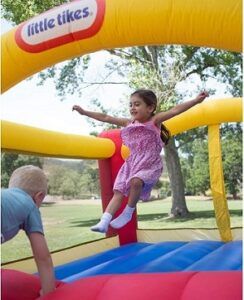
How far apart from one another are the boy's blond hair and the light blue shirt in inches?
1.4

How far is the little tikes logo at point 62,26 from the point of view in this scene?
2506 millimetres

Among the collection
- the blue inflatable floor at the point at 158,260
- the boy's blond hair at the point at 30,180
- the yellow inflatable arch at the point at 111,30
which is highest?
the yellow inflatable arch at the point at 111,30

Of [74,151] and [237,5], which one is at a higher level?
[237,5]

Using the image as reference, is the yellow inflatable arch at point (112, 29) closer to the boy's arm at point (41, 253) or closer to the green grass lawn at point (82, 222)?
the boy's arm at point (41, 253)

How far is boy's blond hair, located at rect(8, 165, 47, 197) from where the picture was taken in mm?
1893

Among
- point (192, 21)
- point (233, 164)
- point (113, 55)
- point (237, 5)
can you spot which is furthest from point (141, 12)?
point (233, 164)

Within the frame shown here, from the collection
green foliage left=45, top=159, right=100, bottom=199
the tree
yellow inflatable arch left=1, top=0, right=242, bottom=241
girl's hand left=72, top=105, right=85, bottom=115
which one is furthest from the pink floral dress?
green foliage left=45, top=159, right=100, bottom=199

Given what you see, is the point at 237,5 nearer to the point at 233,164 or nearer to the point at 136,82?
the point at 136,82

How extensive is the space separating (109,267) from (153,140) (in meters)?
1.13

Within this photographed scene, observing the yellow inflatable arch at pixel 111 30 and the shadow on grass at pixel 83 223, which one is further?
the shadow on grass at pixel 83 223

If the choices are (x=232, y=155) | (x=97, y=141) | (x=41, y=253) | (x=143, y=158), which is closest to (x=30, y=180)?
(x=41, y=253)

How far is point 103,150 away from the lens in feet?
15.7

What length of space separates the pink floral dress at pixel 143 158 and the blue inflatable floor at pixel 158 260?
0.68 meters

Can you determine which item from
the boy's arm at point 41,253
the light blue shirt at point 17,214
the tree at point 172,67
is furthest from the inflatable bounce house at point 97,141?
the tree at point 172,67
